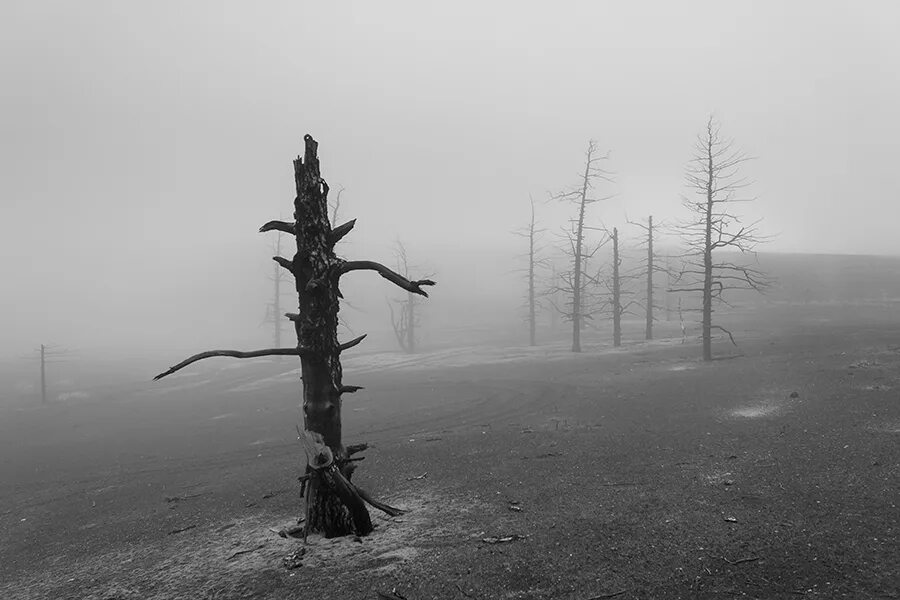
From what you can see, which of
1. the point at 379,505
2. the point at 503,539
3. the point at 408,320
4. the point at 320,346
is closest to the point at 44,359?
the point at 408,320

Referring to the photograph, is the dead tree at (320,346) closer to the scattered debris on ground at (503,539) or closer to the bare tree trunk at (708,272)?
the scattered debris on ground at (503,539)

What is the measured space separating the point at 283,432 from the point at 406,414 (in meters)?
5.22

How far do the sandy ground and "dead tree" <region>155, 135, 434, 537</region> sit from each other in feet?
2.04

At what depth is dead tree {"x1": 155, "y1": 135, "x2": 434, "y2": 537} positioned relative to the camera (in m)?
7.82

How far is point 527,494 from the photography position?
9.98m

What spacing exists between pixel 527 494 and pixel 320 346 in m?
5.34

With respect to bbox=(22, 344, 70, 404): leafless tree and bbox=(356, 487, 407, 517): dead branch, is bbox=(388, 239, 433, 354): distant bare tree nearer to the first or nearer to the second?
bbox=(22, 344, 70, 404): leafless tree

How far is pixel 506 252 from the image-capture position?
139 metres

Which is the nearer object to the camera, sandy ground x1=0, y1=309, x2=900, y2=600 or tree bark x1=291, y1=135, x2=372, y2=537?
sandy ground x1=0, y1=309, x2=900, y2=600

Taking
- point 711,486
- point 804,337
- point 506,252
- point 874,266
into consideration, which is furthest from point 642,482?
point 506,252

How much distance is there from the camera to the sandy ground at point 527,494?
6.59 metres

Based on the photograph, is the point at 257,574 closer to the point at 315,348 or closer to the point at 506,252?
the point at 315,348

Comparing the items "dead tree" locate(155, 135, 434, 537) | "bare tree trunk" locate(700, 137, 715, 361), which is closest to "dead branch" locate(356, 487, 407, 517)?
"dead tree" locate(155, 135, 434, 537)

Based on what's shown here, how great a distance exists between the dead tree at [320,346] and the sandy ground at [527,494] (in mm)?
622
